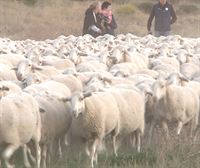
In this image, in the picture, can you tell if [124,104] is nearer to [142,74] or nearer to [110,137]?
[110,137]

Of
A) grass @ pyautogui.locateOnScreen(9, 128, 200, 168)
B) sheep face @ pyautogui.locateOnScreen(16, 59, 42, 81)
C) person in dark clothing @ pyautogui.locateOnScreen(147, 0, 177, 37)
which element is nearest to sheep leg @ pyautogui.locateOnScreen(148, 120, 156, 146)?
grass @ pyautogui.locateOnScreen(9, 128, 200, 168)

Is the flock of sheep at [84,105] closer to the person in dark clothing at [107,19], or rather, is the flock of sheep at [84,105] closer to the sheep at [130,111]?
the sheep at [130,111]

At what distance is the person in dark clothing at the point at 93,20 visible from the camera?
68.5 ft

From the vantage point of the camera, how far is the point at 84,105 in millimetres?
8570

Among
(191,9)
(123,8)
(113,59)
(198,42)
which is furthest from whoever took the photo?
(191,9)

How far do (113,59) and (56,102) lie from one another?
5502 millimetres

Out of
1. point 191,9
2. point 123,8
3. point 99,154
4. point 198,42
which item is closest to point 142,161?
point 99,154

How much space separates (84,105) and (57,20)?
2481cm

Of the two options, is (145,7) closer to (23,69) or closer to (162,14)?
(162,14)

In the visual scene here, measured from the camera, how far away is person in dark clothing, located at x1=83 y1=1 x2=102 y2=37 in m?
20.9

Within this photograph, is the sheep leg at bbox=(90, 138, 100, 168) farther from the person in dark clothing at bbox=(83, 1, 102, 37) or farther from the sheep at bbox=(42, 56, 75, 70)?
the person in dark clothing at bbox=(83, 1, 102, 37)

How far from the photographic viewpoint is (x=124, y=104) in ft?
30.9

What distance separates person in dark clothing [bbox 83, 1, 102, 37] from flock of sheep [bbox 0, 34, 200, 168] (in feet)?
24.0

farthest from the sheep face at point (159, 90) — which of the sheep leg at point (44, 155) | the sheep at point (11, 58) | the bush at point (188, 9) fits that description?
the bush at point (188, 9)
